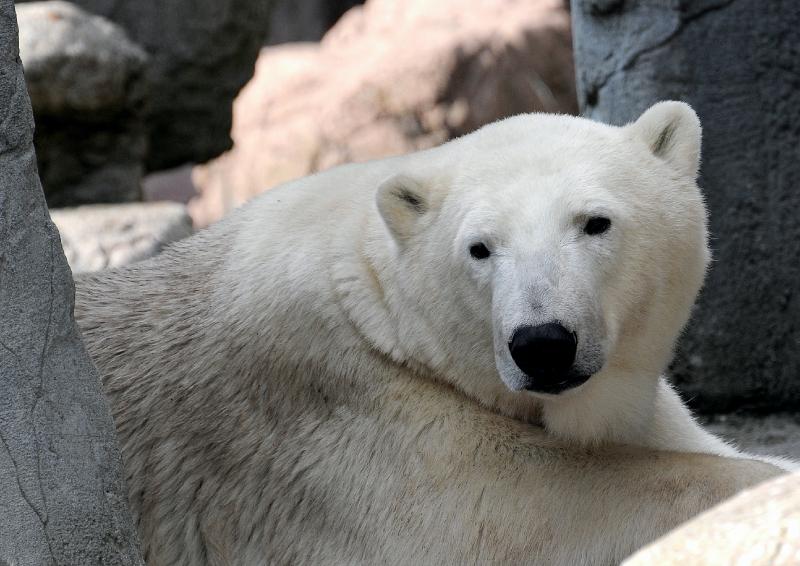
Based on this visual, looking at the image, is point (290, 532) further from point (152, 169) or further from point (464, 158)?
point (152, 169)

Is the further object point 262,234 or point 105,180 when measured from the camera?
point 105,180

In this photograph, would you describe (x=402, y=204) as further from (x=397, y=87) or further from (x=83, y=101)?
(x=397, y=87)

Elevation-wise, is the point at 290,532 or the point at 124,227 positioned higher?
the point at 290,532

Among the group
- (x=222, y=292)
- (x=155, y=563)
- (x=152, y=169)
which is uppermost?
(x=222, y=292)

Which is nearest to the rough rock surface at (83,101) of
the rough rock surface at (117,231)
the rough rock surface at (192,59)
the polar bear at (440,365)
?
the rough rock surface at (192,59)

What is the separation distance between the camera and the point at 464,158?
3.49m

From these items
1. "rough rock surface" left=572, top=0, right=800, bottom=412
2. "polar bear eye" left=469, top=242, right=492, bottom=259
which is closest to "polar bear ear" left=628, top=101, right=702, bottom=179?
"polar bear eye" left=469, top=242, right=492, bottom=259

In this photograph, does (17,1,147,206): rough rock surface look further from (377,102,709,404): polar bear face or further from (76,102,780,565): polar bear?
(377,102,709,404): polar bear face

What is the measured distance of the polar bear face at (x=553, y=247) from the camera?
9.75 feet

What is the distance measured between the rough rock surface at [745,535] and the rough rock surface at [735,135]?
10.1 ft

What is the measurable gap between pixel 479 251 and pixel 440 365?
1.19 ft

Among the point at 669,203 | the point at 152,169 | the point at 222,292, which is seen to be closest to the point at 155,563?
the point at 222,292

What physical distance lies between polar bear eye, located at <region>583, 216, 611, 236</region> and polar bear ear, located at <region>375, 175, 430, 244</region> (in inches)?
19.5

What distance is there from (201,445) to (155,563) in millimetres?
395
